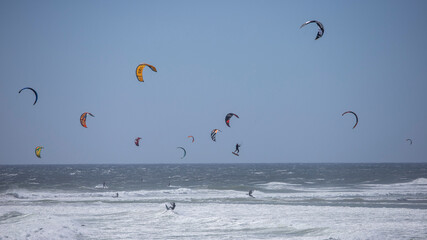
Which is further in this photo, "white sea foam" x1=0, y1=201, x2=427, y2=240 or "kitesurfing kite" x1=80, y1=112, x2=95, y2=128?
"kitesurfing kite" x1=80, y1=112, x2=95, y2=128

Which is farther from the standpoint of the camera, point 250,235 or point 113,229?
point 113,229

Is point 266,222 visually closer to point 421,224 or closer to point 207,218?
point 207,218

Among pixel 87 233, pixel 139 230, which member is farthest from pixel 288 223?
pixel 87 233

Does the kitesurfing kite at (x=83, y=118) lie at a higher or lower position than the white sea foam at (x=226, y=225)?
higher

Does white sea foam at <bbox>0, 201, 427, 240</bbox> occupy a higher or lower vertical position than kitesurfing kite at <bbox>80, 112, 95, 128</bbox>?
lower

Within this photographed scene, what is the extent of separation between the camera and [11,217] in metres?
18.7

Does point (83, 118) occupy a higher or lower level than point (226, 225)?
higher

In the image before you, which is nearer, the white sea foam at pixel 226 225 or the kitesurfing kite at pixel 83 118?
the white sea foam at pixel 226 225

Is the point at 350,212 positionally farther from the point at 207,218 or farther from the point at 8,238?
the point at 8,238

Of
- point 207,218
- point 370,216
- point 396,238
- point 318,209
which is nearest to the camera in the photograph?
point 396,238

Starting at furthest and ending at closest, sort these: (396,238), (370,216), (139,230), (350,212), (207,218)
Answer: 1. (350,212)
2. (370,216)
3. (207,218)
4. (139,230)
5. (396,238)

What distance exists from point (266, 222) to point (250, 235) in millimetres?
2538

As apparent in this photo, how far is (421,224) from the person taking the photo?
619 inches

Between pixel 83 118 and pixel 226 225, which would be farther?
pixel 83 118
